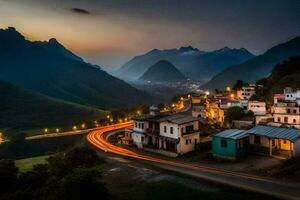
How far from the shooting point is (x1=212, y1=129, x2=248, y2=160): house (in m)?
44.6

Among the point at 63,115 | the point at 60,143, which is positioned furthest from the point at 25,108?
the point at 60,143

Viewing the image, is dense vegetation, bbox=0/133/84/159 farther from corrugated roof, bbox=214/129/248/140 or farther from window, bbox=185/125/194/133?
corrugated roof, bbox=214/129/248/140

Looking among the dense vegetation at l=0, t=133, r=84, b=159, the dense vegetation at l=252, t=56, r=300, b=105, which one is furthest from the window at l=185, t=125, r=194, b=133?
the dense vegetation at l=0, t=133, r=84, b=159

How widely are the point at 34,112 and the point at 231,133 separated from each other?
470ft

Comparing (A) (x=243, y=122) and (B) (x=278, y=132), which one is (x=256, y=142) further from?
(A) (x=243, y=122)

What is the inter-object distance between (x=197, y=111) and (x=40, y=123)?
9311cm

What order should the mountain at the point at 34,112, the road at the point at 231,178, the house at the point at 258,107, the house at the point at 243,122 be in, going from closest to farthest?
the road at the point at 231,178 → the house at the point at 243,122 → the house at the point at 258,107 → the mountain at the point at 34,112

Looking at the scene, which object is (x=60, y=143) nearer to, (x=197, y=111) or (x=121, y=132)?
(x=121, y=132)

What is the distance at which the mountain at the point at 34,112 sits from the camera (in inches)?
6014

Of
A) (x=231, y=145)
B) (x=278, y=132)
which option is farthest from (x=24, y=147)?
(x=278, y=132)

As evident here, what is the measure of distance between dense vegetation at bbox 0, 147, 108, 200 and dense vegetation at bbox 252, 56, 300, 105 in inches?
2193

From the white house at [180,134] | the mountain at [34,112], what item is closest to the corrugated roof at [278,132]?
the white house at [180,134]

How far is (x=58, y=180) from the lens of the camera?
3847 cm

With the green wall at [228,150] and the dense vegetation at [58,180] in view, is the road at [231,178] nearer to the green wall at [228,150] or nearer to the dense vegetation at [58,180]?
the green wall at [228,150]
